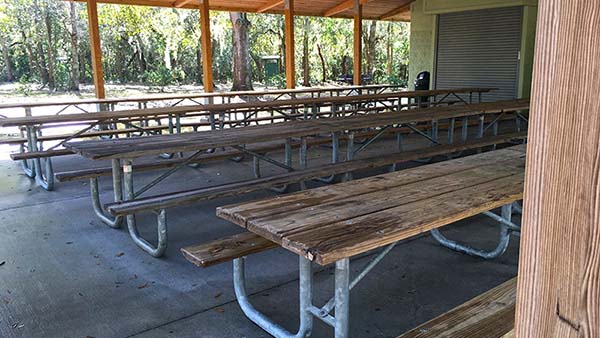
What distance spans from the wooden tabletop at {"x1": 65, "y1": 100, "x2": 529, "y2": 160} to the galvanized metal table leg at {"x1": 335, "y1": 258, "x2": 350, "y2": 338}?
181 cm

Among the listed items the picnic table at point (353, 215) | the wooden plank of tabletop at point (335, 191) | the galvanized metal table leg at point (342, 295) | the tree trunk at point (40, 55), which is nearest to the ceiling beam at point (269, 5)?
the wooden plank of tabletop at point (335, 191)

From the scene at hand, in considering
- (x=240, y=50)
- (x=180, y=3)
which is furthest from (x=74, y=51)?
(x=180, y=3)

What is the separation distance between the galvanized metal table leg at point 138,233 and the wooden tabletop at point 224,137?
0.16 metres

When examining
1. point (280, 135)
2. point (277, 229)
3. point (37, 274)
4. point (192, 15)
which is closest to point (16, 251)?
point (37, 274)

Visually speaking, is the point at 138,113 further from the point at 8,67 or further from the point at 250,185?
the point at 8,67

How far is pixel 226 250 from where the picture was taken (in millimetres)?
2172

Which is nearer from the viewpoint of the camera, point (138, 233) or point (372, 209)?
point (372, 209)

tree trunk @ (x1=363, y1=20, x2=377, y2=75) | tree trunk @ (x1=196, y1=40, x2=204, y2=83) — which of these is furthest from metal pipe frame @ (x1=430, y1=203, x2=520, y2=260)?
tree trunk @ (x1=363, y1=20, x2=377, y2=75)

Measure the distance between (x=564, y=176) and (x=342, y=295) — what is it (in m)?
1.32

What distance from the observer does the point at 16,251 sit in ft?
10.8

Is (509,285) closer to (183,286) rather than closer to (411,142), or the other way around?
(183,286)

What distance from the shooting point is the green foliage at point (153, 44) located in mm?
21094

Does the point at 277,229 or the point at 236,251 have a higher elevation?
the point at 277,229

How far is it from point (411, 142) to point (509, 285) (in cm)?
572
